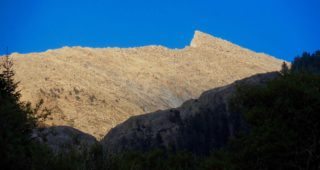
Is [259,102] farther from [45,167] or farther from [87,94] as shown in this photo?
[87,94]

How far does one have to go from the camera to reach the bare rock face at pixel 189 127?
407 ft

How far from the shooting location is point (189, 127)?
12862cm

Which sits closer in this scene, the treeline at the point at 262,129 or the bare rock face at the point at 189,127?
the treeline at the point at 262,129

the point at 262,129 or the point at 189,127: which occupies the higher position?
the point at 189,127

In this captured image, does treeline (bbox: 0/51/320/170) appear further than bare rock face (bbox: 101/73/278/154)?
No

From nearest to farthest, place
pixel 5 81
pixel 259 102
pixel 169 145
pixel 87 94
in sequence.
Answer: pixel 5 81, pixel 259 102, pixel 169 145, pixel 87 94

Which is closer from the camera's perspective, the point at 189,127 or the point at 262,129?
the point at 262,129

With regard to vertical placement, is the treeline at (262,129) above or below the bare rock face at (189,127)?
below

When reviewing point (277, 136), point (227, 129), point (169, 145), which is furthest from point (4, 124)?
point (227, 129)

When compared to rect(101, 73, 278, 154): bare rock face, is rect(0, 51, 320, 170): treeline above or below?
below

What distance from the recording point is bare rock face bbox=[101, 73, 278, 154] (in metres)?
124

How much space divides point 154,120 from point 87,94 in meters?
58.1

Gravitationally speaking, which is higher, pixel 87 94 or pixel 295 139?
pixel 87 94

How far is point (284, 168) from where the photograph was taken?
110 ft
